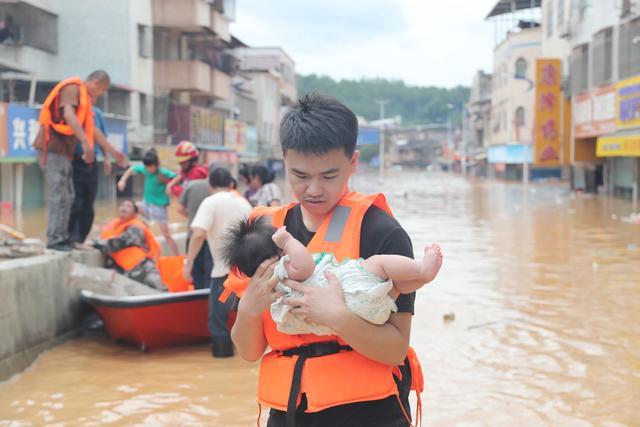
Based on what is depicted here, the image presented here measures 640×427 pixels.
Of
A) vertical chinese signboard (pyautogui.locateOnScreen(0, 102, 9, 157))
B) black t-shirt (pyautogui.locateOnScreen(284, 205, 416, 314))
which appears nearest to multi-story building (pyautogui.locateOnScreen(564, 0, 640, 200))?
vertical chinese signboard (pyautogui.locateOnScreen(0, 102, 9, 157))

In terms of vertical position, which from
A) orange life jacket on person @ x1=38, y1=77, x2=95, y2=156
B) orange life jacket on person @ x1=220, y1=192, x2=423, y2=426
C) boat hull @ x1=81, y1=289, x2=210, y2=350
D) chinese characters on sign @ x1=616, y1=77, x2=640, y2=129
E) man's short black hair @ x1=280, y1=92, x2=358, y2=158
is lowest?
boat hull @ x1=81, y1=289, x2=210, y2=350

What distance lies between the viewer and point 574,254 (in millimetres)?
14281

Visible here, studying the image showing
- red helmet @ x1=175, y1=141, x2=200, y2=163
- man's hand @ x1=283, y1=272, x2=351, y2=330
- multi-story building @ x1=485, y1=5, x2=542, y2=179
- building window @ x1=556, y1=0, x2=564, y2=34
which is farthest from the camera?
multi-story building @ x1=485, y1=5, x2=542, y2=179

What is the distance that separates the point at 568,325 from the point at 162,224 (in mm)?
5122

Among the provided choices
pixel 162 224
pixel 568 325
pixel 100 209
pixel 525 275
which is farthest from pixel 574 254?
pixel 100 209

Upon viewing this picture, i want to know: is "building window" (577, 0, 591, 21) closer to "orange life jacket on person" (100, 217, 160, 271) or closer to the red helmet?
the red helmet

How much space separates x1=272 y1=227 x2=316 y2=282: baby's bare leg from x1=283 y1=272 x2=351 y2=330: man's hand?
0.03 metres

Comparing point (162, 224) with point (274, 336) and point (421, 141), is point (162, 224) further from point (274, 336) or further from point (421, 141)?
point (421, 141)

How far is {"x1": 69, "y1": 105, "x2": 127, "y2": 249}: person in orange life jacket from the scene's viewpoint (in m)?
7.99

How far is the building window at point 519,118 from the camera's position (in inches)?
2364

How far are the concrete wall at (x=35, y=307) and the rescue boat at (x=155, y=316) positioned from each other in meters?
0.31

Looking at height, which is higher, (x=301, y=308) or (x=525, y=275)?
(x=301, y=308)

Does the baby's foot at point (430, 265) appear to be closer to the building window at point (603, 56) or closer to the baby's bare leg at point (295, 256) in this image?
the baby's bare leg at point (295, 256)

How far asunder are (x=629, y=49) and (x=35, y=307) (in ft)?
79.3
